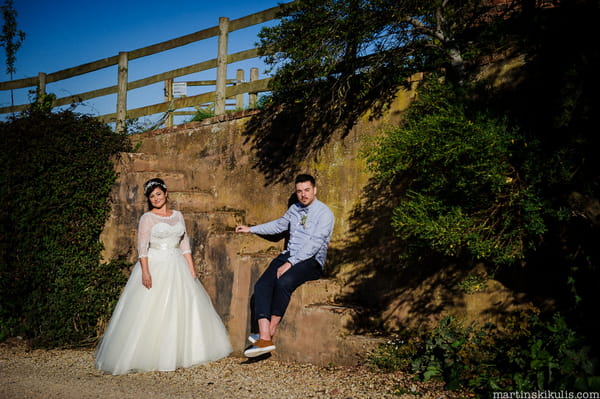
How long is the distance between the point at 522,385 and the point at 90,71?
8.91 meters

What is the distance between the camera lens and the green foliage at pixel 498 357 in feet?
10.9

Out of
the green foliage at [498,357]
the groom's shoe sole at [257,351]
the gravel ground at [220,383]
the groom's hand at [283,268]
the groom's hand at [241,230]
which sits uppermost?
the groom's hand at [241,230]

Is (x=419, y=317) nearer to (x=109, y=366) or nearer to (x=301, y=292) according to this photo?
(x=301, y=292)

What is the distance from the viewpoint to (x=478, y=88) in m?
4.01

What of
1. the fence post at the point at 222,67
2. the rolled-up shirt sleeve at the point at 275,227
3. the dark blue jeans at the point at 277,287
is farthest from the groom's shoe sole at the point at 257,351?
the fence post at the point at 222,67

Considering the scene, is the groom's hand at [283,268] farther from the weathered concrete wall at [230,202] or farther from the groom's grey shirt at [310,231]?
the weathered concrete wall at [230,202]

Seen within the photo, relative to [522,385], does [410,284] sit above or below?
above

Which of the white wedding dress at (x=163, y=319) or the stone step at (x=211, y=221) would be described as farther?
the stone step at (x=211, y=221)

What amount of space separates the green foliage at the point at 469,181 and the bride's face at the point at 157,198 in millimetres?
2682

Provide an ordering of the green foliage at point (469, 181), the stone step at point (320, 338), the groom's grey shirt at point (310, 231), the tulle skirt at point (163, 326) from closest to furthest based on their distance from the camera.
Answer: the green foliage at point (469, 181)
the stone step at point (320, 338)
the tulle skirt at point (163, 326)
the groom's grey shirt at point (310, 231)

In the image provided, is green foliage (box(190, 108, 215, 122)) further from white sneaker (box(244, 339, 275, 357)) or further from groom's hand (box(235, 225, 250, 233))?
white sneaker (box(244, 339, 275, 357))

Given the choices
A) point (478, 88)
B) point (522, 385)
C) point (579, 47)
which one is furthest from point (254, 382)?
point (579, 47)

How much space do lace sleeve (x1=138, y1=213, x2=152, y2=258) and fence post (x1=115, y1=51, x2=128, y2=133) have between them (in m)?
4.05

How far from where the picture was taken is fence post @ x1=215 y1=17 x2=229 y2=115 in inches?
283
